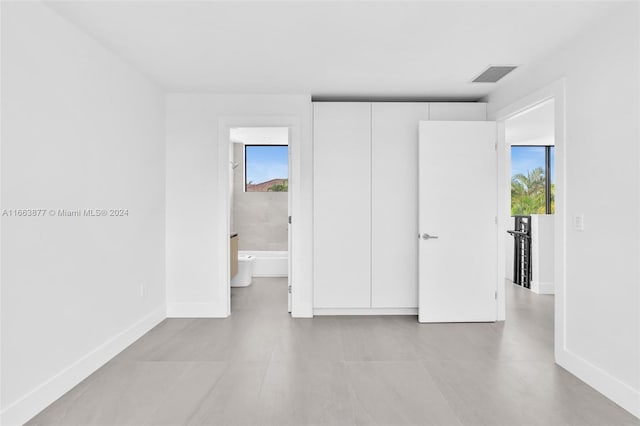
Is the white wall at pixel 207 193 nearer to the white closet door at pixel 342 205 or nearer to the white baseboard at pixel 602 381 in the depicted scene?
the white closet door at pixel 342 205

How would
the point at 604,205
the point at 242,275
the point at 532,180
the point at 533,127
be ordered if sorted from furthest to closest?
the point at 532,180 < the point at 242,275 < the point at 533,127 < the point at 604,205

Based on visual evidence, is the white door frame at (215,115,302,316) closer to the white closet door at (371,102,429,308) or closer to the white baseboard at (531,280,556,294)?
the white closet door at (371,102,429,308)

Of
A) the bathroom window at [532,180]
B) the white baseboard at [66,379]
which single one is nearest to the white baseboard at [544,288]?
the bathroom window at [532,180]

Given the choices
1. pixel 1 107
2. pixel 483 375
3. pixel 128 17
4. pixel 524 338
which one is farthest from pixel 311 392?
pixel 128 17

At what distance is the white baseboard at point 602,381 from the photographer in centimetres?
214

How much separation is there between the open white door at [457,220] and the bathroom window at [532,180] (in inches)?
136

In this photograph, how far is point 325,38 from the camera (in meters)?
2.70

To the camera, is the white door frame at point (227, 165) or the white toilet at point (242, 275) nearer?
the white door frame at point (227, 165)

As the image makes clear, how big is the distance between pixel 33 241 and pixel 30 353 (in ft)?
2.11

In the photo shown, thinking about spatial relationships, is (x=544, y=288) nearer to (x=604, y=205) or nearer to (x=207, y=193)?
(x=604, y=205)

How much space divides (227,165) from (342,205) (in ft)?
4.40

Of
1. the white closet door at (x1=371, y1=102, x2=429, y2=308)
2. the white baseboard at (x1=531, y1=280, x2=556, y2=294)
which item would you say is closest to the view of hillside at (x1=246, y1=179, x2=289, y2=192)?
the white closet door at (x1=371, y1=102, x2=429, y2=308)

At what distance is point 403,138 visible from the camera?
407 cm

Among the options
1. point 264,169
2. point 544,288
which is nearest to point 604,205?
point 544,288
